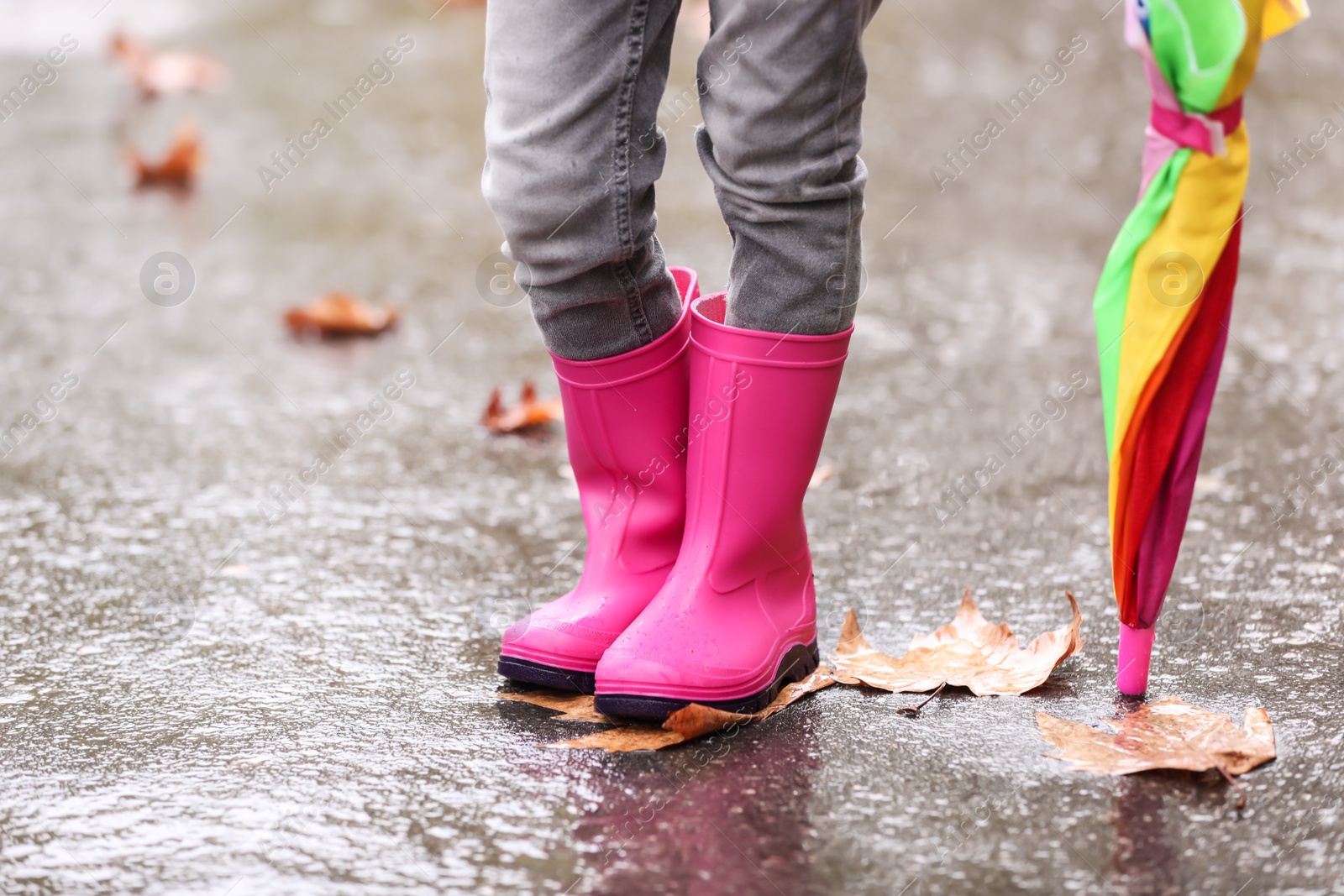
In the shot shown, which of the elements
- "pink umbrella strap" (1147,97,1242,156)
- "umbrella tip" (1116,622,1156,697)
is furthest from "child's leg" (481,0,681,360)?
"umbrella tip" (1116,622,1156,697)

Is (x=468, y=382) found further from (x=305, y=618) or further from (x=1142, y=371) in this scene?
(x=1142, y=371)

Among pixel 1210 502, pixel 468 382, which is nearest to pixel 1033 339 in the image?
pixel 1210 502

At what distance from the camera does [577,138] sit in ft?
4.23

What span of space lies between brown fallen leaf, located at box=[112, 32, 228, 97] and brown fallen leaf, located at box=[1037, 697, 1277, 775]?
396 centimetres

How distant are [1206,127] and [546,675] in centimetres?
85

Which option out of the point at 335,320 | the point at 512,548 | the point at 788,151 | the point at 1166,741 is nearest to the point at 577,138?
the point at 788,151

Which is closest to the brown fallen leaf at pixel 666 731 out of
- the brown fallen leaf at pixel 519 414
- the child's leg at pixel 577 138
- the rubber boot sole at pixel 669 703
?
the rubber boot sole at pixel 669 703

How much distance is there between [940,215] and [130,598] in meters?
2.27

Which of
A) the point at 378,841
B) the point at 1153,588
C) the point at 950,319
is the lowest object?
the point at 378,841

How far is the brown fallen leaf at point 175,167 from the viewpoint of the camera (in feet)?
11.8

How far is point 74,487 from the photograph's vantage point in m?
1.97

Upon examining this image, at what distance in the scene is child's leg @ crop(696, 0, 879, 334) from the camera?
1.22 meters

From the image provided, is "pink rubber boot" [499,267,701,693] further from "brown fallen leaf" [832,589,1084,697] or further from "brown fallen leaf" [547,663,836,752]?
"brown fallen leaf" [832,589,1084,697]

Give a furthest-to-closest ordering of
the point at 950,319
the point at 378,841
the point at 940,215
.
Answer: the point at 940,215 < the point at 950,319 < the point at 378,841
